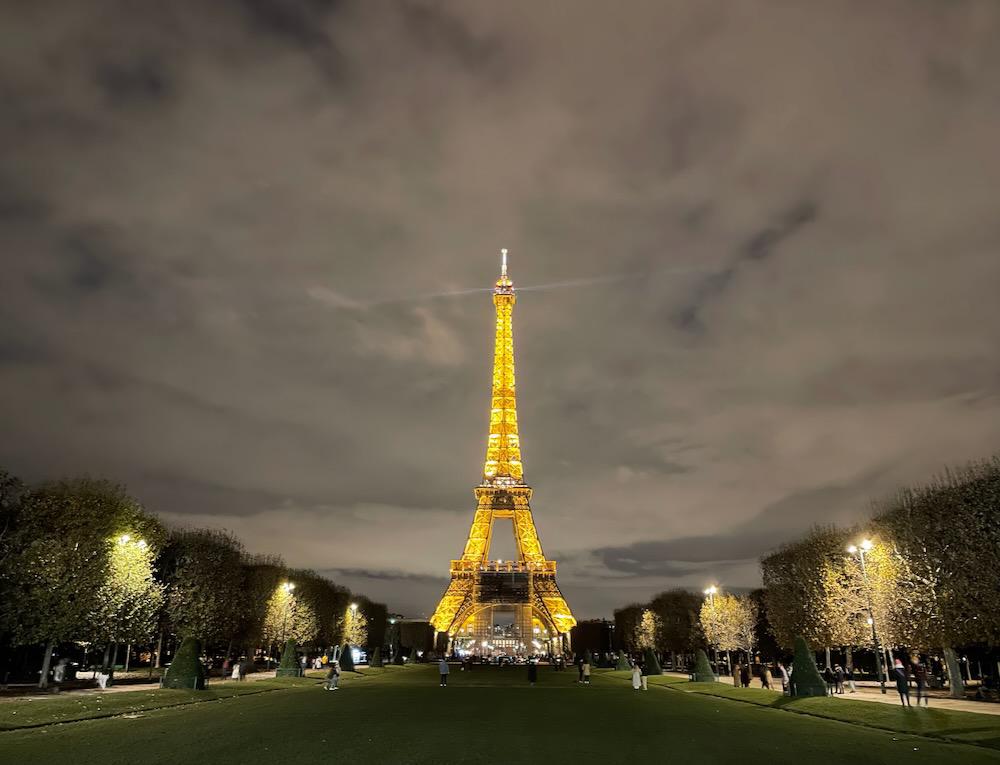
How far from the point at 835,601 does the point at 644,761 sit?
4322cm

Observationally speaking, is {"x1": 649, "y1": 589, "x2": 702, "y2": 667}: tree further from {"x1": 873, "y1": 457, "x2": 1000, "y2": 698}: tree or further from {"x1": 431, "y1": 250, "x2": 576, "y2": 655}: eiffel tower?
{"x1": 873, "y1": 457, "x2": 1000, "y2": 698}: tree

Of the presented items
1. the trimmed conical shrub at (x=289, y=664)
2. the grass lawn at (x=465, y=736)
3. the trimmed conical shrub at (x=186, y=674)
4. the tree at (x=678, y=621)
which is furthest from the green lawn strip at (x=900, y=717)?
the tree at (x=678, y=621)

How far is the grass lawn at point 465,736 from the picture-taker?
18125 millimetres

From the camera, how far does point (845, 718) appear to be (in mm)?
28766

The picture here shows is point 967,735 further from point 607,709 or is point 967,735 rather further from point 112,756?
point 112,756

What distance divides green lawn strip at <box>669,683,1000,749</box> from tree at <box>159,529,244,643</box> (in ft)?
144

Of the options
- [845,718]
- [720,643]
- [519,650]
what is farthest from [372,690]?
[519,650]

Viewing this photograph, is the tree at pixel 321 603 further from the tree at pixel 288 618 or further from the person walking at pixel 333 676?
the person walking at pixel 333 676

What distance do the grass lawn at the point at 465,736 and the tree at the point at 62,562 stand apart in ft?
37.1

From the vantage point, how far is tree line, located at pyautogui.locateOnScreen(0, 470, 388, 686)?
42188 millimetres

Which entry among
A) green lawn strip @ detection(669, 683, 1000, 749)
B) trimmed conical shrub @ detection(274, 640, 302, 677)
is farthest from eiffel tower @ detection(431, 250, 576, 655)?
green lawn strip @ detection(669, 683, 1000, 749)

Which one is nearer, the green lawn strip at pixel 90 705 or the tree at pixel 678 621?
the green lawn strip at pixel 90 705

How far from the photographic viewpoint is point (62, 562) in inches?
1709

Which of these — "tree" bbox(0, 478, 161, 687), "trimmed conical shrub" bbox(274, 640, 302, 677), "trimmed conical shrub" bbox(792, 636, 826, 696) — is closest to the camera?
"trimmed conical shrub" bbox(792, 636, 826, 696)
